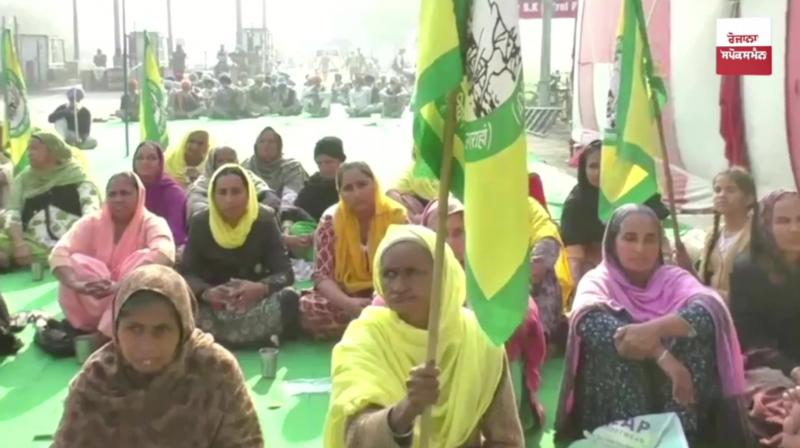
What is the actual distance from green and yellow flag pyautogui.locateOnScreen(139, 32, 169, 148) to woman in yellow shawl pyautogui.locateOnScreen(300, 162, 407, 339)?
497 cm

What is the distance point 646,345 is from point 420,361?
89 cm

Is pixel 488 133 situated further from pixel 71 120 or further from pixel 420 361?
pixel 71 120

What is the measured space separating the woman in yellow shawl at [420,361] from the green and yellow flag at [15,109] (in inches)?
198

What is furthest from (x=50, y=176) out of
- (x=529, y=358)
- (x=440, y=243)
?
(x=440, y=243)

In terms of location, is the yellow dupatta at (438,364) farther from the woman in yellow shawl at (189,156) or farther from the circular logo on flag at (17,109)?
the circular logo on flag at (17,109)

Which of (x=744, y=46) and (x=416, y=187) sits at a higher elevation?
(x=744, y=46)

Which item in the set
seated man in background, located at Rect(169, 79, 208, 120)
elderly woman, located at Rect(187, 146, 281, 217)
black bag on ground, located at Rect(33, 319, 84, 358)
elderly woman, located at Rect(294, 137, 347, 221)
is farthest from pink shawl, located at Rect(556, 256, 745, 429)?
seated man in background, located at Rect(169, 79, 208, 120)

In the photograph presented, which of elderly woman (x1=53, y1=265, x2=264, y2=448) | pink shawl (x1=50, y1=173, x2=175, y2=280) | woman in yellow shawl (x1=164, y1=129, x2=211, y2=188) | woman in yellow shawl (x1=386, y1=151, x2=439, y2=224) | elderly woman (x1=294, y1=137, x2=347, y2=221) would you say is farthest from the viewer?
woman in yellow shawl (x1=164, y1=129, x2=211, y2=188)

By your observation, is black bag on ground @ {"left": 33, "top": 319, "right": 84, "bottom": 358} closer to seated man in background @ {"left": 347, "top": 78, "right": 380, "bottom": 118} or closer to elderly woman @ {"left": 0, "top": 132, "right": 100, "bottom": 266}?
elderly woman @ {"left": 0, "top": 132, "right": 100, "bottom": 266}

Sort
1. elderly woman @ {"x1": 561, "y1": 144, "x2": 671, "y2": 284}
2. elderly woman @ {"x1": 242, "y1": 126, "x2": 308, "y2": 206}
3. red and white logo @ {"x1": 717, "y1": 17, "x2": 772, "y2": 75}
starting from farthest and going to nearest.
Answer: elderly woman @ {"x1": 242, "y1": 126, "x2": 308, "y2": 206}, red and white logo @ {"x1": 717, "y1": 17, "x2": 772, "y2": 75}, elderly woman @ {"x1": 561, "y1": 144, "x2": 671, "y2": 284}

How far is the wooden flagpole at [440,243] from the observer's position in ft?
6.22

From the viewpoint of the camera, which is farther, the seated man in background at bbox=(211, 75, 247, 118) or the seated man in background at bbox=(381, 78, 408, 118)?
the seated man in background at bbox=(381, 78, 408, 118)

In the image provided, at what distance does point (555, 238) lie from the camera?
3.87m

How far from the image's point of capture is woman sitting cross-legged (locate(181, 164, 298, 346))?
4082mm
